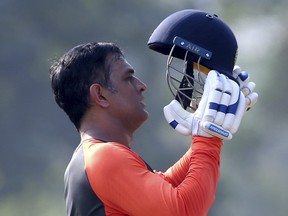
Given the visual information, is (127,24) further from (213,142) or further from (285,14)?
(213,142)

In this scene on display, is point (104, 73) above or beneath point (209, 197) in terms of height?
above

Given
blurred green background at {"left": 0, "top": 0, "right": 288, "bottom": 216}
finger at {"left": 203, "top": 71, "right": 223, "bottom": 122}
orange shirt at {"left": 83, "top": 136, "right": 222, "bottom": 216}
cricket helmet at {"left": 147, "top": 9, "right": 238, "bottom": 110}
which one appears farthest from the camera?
blurred green background at {"left": 0, "top": 0, "right": 288, "bottom": 216}

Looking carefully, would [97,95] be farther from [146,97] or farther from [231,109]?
[146,97]

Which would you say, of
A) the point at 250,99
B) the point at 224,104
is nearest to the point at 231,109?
the point at 224,104

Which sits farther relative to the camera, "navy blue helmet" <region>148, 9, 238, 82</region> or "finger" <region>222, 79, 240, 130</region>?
"navy blue helmet" <region>148, 9, 238, 82</region>

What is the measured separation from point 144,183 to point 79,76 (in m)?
0.55

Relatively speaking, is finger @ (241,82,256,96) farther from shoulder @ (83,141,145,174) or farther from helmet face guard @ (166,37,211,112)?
shoulder @ (83,141,145,174)

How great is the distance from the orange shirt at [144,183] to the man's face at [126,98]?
0.20 meters

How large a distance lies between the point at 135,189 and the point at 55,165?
6.70 meters

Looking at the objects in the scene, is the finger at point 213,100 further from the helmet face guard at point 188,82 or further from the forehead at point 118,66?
the forehead at point 118,66

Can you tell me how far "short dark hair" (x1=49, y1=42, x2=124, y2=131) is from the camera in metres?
3.88

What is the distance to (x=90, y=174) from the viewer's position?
3.63m

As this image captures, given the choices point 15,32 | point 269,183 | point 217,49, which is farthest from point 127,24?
point 217,49

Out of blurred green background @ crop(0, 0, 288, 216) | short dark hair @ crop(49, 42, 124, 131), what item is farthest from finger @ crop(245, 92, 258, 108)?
blurred green background @ crop(0, 0, 288, 216)
